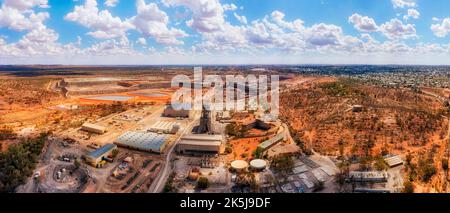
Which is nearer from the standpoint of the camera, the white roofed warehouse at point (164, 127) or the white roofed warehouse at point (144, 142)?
the white roofed warehouse at point (144, 142)

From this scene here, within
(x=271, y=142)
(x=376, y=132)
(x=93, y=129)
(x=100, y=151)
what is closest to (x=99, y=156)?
(x=100, y=151)

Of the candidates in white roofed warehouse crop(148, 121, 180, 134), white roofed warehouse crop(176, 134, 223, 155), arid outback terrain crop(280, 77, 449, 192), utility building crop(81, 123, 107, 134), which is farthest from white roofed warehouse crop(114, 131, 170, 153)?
Result: arid outback terrain crop(280, 77, 449, 192)

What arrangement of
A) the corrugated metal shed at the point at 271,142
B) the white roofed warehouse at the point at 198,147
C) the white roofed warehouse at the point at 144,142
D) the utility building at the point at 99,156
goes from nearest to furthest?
the utility building at the point at 99,156
the white roofed warehouse at the point at 198,147
the white roofed warehouse at the point at 144,142
the corrugated metal shed at the point at 271,142

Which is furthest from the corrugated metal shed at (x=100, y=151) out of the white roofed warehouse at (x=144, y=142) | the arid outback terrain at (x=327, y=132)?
the arid outback terrain at (x=327, y=132)

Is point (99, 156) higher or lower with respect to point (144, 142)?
lower

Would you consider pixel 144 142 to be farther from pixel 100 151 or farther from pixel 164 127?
pixel 164 127

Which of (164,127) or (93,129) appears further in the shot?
(164,127)

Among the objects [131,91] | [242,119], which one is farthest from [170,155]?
[131,91]

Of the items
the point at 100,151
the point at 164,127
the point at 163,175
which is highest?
the point at 164,127

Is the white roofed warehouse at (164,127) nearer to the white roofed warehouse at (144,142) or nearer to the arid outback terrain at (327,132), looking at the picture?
the white roofed warehouse at (144,142)

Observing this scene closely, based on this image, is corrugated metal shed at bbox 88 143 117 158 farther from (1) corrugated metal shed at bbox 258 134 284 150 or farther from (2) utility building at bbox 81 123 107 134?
(1) corrugated metal shed at bbox 258 134 284 150

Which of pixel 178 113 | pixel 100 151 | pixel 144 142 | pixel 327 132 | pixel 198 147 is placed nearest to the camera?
pixel 100 151
